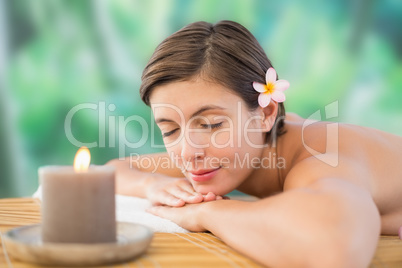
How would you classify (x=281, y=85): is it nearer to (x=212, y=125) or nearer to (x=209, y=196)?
(x=212, y=125)

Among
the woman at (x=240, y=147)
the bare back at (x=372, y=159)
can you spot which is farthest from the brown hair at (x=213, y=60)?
the bare back at (x=372, y=159)

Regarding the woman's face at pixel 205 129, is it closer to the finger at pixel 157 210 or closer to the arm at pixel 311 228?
the finger at pixel 157 210

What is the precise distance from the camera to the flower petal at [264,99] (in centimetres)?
164

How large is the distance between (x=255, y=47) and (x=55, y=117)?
205 cm

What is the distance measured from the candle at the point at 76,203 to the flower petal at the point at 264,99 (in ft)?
2.78

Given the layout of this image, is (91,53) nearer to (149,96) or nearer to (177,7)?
(177,7)

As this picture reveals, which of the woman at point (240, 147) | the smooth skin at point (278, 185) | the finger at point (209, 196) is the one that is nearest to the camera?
the smooth skin at point (278, 185)

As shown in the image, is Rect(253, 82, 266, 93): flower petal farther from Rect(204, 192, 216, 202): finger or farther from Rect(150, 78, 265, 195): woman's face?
Rect(204, 192, 216, 202): finger

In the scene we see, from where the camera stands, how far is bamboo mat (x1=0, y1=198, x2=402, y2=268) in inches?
37.3

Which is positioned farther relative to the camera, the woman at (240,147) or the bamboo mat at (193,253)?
the woman at (240,147)

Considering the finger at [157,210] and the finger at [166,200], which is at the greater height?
the finger at [166,200]

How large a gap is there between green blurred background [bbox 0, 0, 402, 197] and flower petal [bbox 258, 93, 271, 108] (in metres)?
1.76

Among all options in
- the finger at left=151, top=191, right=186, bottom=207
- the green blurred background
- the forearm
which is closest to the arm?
the forearm

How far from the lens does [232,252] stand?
110 cm
